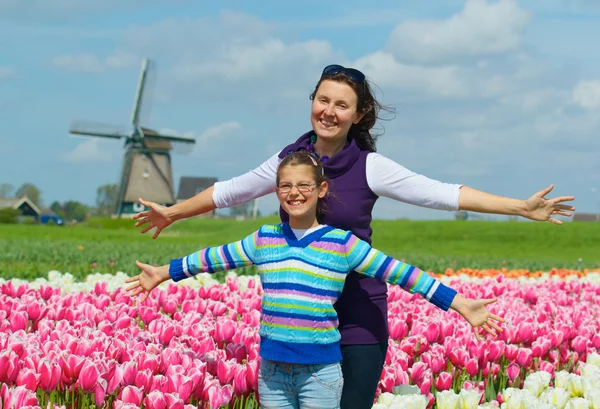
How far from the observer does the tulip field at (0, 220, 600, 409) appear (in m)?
3.70

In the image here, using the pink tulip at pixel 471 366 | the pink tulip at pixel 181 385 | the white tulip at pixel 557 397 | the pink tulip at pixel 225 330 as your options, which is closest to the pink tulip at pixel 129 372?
the pink tulip at pixel 181 385

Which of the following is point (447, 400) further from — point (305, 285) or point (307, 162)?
point (307, 162)

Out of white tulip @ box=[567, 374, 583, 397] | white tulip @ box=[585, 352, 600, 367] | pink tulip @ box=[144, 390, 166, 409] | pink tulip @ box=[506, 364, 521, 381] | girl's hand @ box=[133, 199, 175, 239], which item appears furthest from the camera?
white tulip @ box=[585, 352, 600, 367]

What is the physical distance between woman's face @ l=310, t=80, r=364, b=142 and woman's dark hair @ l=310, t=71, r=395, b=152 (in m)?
0.04

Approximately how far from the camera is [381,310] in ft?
12.2

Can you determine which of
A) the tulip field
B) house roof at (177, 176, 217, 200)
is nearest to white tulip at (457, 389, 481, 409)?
the tulip field

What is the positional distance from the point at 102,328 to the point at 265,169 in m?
1.74

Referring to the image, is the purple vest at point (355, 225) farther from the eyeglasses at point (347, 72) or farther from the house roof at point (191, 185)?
the house roof at point (191, 185)

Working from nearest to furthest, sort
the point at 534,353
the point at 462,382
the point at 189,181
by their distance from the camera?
the point at 462,382 < the point at 534,353 < the point at 189,181

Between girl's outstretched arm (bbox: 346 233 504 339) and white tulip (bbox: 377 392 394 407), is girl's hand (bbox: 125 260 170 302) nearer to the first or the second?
girl's outstretched arm (bbox: 346 233 504 339)

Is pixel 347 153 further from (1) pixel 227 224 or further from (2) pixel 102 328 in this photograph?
(1) pixel 227 224

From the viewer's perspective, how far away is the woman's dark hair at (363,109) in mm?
Answer: 3895

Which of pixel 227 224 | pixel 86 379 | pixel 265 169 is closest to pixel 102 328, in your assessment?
pixel 86 379

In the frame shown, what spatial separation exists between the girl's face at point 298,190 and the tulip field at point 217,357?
0.88 meters
